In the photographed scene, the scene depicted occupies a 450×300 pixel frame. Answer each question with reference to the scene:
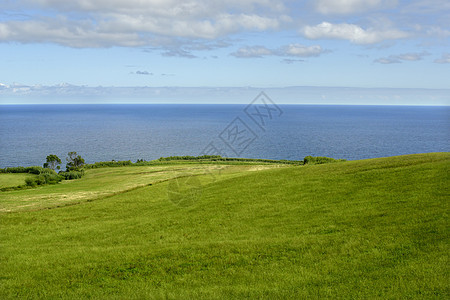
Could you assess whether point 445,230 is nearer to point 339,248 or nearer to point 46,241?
point 339,248

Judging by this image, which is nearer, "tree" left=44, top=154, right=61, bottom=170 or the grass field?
the grass field

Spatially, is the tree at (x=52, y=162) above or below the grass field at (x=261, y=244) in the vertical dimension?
below

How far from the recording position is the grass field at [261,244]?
42.3ft

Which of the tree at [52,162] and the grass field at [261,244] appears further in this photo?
the tree at [52,162]

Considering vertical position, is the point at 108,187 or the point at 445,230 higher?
the point at 445,230

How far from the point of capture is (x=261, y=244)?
17375 millimetres

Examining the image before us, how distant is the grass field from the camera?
42.3 ft

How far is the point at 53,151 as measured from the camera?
155500 mm

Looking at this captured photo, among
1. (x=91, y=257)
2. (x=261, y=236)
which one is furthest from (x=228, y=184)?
(x=91, y=257)

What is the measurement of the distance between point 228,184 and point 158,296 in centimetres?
2552

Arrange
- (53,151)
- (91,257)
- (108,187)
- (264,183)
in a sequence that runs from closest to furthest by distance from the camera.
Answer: (91,257) → (264,183) → (108,187) → (53,151)

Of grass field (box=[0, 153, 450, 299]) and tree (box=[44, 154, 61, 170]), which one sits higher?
grass field (box=[0, 153, 450, 299])

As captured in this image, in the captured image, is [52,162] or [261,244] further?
[52,162]

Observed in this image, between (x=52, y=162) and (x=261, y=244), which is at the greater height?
(x=261, y=244)
